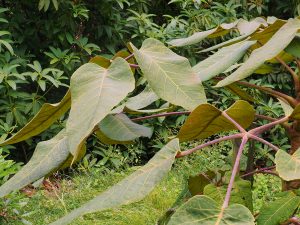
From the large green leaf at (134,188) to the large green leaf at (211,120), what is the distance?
0.16ft

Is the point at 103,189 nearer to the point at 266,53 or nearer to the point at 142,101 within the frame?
the point at 142,101

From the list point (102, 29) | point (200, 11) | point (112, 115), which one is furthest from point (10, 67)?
point (112, 115)

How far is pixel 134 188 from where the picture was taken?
1.88ft

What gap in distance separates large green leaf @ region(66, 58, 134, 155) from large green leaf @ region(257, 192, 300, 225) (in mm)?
222

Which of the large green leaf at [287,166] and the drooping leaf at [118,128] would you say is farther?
the drooping leaf at [118,128]

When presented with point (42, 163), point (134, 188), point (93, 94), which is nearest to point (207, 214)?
point (134, 188)

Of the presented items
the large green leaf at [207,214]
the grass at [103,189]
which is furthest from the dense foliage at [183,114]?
the grass at [103,189]

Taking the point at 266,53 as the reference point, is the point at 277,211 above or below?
below

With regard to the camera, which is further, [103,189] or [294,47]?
[103,189]

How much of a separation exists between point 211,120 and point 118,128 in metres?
0.16

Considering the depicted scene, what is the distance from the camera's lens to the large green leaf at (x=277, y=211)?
2.19ft

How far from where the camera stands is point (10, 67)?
3832 mm

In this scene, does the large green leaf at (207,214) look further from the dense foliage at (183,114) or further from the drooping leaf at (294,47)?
the drooping leaf at (294,47)

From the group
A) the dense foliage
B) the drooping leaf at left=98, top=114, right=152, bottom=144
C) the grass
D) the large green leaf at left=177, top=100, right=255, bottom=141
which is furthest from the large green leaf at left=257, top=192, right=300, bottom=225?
the grass
